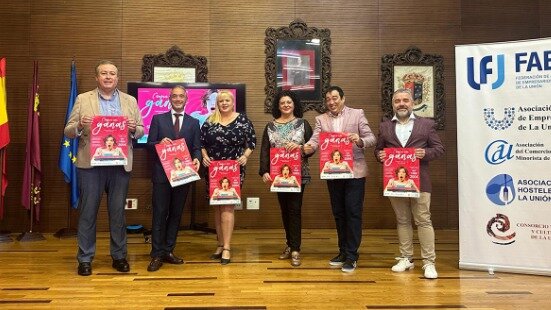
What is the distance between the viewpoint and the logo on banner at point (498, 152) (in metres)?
2.91

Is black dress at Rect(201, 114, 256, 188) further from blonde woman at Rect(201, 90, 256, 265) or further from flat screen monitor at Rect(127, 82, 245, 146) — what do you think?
flat screen monitor at Rect(127, 82, 245, 146)

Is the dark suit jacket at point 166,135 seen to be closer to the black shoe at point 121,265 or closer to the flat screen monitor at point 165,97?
the black shoe at point 121,265

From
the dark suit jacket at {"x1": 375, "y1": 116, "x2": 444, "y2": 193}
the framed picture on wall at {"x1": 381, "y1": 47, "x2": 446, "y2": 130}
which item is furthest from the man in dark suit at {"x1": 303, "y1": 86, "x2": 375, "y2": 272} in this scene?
the framed picture on wall at {"x1": 381, "y1": 47, "x2": 446, "y2": 130}

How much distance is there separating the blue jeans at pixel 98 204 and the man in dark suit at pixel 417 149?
1831mm

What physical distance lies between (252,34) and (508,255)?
11.3ft

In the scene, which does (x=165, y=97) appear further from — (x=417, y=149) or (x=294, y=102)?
(x=417, y=149)

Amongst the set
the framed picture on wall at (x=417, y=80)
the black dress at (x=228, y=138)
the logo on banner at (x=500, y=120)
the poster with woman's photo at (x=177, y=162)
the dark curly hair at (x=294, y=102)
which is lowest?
the poster with woman's photo at (x=177, y=162)

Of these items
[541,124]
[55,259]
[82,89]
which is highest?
[82,89]

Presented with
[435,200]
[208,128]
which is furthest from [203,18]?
[435,200]

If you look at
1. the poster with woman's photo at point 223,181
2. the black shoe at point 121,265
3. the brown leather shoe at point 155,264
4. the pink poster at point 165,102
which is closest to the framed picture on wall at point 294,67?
the pink poster at point 165,102

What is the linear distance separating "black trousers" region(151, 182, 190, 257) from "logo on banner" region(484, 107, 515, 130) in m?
2.21

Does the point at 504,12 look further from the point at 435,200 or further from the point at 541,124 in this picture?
the point at 541,124

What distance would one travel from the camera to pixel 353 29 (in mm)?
4984

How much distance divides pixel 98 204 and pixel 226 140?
3.27 ft
